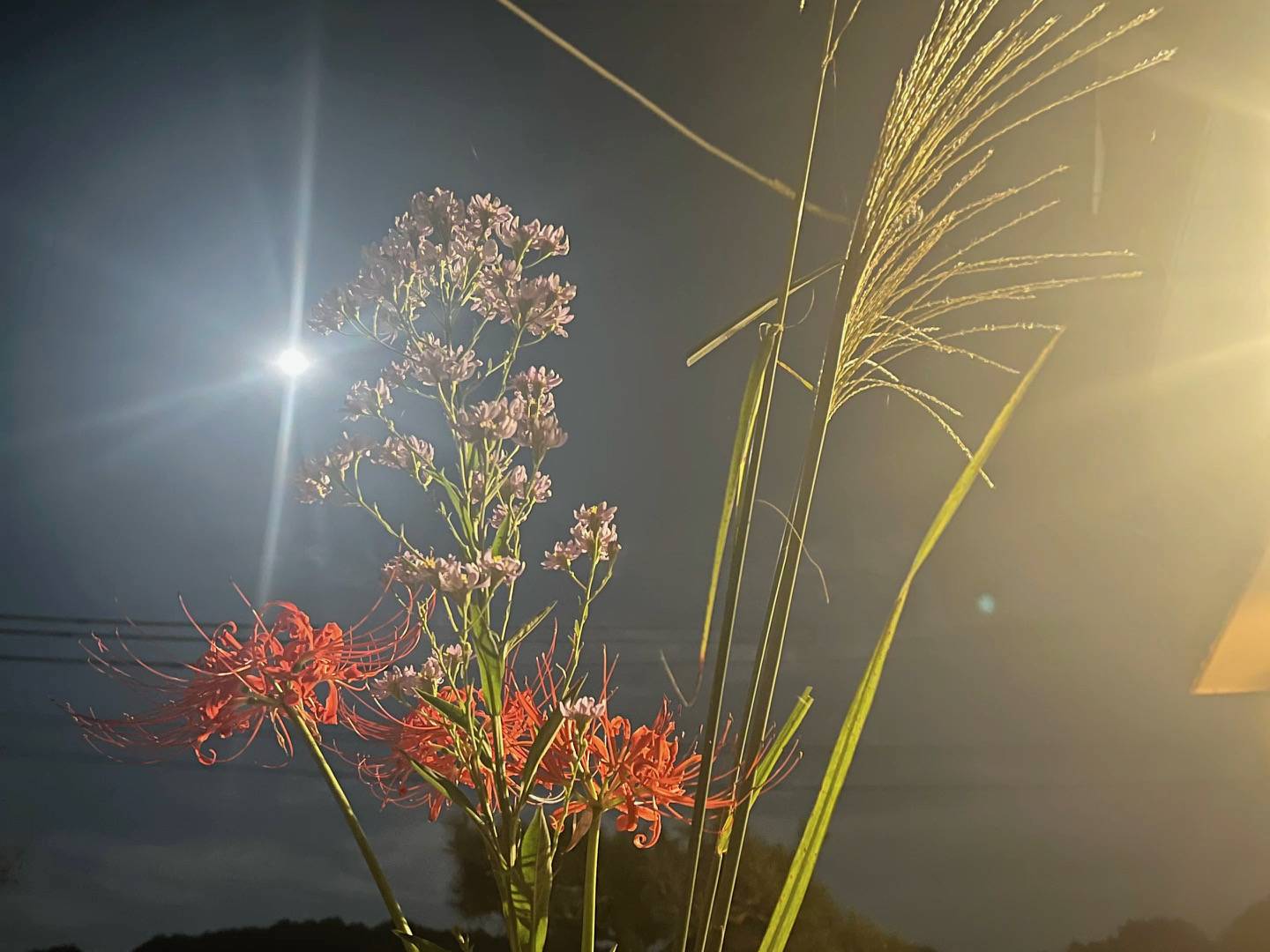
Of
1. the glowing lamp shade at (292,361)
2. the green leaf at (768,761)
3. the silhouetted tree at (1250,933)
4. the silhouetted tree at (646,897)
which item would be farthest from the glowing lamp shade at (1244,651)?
the glowing lamp shade at (292,361)

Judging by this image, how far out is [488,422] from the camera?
41 centimetres

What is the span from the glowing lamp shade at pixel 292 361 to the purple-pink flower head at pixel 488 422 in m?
0.59

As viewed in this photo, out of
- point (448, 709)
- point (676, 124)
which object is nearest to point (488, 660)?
point (448, 709)

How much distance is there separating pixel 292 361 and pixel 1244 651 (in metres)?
1.08

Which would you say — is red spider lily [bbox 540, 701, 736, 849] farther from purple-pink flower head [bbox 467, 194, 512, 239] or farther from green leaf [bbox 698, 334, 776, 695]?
purple-pink flower head [bbox 467, 194, 512, 239]

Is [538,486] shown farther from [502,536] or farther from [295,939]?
[295,939]

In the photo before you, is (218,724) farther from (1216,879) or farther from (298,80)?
(1216,879)

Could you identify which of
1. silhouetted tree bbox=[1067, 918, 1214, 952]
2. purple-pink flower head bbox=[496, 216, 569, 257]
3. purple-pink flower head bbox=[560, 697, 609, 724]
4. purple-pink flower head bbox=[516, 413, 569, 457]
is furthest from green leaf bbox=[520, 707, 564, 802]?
silhouetted tree bbox=[1067, 918, 1214, 952]

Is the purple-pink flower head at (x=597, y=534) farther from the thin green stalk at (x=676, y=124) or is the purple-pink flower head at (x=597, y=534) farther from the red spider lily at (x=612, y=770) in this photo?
the thin green stalk at (x=676, y=124)

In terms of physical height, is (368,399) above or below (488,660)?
above

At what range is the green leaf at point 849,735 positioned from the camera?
15.5 inches

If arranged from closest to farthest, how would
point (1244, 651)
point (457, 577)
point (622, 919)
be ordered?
point (457, 577) → point (622, 919) → point (1244, 651)

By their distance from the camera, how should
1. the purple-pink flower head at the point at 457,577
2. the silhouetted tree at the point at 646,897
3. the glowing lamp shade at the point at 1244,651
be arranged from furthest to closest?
the glowing lamp shade at the point at 1244,651
the silhouetted tree at the point at 646,897
the purple-pink flower head at the point at 457,577

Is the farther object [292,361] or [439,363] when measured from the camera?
[292,361]
